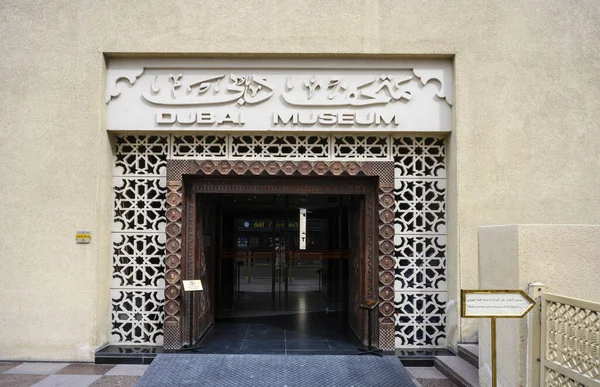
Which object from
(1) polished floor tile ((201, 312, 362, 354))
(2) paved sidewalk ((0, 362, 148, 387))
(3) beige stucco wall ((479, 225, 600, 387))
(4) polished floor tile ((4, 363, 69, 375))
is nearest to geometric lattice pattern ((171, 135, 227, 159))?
(1) polished floor tile ((201, 312, 362, 354))

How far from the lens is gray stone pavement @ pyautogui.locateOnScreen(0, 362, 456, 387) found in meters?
5.36

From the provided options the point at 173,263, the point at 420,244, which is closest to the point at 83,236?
the point at 173,263

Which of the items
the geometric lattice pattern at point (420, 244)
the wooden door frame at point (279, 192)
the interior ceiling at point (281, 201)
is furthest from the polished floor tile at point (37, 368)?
the geometric lattice pattern at point (420, 244)

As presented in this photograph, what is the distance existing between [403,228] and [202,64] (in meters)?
3.52

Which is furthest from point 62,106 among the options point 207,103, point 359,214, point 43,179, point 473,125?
point 473,125

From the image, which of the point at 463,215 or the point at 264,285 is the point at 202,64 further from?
the point at 264,285

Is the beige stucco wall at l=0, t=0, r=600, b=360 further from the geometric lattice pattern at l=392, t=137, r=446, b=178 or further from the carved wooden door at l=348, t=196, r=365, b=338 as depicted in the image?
the carved wooden door at l=348, t=196, r=365, b=338

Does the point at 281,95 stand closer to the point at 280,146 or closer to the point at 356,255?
the point at 280,146

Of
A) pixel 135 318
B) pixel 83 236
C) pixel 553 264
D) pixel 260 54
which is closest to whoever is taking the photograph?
pixel 553 264

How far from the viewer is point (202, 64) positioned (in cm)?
651

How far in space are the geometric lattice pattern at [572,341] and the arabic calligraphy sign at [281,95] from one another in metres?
3.32

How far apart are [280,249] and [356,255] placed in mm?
2554

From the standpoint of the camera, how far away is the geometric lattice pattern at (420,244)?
652 cm

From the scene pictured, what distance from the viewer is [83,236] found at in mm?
6195
